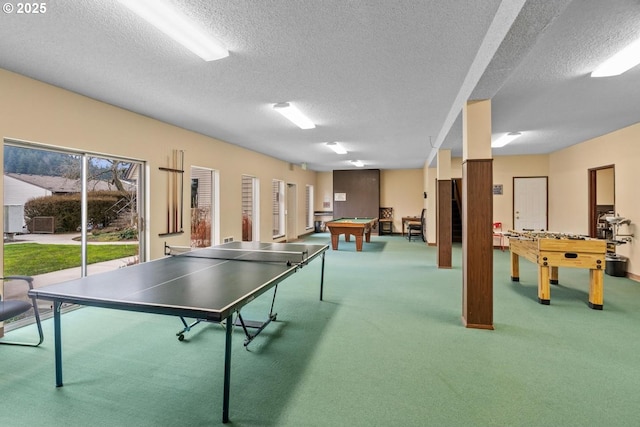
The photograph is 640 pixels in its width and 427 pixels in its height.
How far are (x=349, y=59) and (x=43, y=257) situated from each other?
14.6ft

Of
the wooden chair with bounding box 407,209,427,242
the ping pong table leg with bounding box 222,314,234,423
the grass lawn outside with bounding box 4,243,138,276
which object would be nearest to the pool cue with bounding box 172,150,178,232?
the grass lawn outside with bounding box 4,243,138,276

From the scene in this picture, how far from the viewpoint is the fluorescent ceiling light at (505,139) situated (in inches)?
236

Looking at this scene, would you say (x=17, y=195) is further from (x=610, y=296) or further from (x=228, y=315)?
(x=610, y=296)

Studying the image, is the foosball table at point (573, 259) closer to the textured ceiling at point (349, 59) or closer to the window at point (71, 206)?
the textured ceiling at point (349, 59)

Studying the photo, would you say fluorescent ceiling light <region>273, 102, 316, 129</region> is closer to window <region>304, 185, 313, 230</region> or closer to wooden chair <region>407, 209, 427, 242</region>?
wooden chair <region>407, 209, 427, 242</region>

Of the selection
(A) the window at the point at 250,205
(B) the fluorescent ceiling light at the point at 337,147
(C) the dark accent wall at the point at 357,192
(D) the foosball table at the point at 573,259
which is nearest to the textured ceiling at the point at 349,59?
(D) the foosball table at the point at 573,259

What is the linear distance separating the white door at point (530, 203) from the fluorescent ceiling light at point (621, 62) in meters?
6.24

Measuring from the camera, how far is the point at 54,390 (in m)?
2.16

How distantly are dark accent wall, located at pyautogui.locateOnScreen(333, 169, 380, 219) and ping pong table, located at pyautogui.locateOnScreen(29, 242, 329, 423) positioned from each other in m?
9.61

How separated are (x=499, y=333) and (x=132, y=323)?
3946 mm

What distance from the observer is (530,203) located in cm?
868

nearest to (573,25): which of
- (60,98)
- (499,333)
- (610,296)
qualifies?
(499,333)

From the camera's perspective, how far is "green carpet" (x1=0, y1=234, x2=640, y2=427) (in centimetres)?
192

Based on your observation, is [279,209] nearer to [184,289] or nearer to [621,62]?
[184,289]
